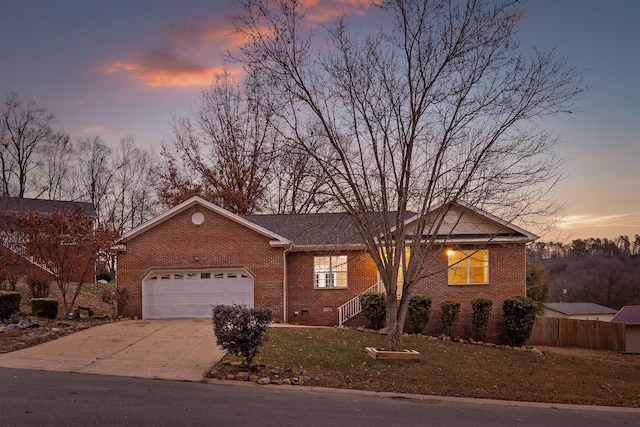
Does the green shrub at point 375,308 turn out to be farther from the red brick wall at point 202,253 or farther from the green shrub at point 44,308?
the green shrub at point 44,308

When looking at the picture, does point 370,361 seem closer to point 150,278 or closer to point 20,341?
point 20,341

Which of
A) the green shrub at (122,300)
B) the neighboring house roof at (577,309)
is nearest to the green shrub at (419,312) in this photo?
the green shrub at (122,300)

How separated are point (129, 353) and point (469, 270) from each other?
14.8m

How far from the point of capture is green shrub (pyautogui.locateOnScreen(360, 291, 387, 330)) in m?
22.0

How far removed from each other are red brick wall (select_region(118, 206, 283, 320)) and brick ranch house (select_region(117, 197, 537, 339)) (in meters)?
0.04

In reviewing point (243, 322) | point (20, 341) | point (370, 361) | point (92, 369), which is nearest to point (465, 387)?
point (370, 361)

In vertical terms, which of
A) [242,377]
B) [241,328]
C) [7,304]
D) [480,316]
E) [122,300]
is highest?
[241,328]

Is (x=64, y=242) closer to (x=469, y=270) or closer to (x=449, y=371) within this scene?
(x=449, y=371)

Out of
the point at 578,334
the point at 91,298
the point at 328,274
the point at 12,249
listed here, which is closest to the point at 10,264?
Result: the point at 12,249

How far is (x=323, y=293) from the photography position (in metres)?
24.1

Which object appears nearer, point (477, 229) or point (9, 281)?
point (477, 229)

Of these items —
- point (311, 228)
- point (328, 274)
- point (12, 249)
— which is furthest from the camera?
point (12, 249)

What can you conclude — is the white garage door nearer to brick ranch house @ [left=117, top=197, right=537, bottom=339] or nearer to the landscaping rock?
brick ranch house @ [left=117, top=197, right=537, bottom=339]

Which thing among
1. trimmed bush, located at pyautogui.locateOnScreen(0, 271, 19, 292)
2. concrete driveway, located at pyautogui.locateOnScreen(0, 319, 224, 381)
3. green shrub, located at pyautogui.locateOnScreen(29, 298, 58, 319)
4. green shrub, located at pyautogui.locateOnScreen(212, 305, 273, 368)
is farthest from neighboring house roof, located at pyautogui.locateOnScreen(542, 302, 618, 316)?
green shrub, located at pyautogui.locateOnScreen(212, 305, 273, 368)
